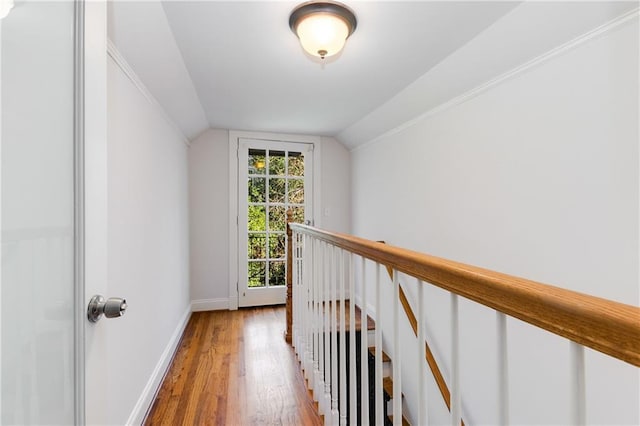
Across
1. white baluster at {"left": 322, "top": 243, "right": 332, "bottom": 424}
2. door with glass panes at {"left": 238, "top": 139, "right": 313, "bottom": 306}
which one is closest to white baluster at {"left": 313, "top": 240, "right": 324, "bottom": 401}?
white baluster at {"left": 322, "top": 243, "right": 332, "bottom": 424}

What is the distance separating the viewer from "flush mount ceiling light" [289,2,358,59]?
1.46m

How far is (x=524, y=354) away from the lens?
5.58 feet

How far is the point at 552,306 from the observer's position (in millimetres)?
441

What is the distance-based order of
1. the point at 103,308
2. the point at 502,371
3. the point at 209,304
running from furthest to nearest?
the point at 209,304
the point at 103,308
the point at 502,371

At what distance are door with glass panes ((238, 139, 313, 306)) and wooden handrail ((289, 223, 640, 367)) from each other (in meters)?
3.23

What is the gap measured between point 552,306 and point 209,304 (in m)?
3.72

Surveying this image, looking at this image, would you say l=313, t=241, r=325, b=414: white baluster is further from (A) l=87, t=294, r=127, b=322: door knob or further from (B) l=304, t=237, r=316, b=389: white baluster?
(A) l=87, t=294, r=127, b=322: door knob

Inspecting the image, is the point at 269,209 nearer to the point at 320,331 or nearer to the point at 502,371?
the point at 320,331

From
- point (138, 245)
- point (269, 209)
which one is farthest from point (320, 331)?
point (269, 209)

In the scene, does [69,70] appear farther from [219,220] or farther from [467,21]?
[219,220]

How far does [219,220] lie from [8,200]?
3.27m

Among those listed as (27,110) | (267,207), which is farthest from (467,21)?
(267,207)

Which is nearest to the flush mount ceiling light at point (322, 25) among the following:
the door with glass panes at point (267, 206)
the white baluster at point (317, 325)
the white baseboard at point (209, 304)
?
the white baluster at point (317, 325)

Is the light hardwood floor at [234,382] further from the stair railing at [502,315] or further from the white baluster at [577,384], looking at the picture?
the white baluster at [577,384]
